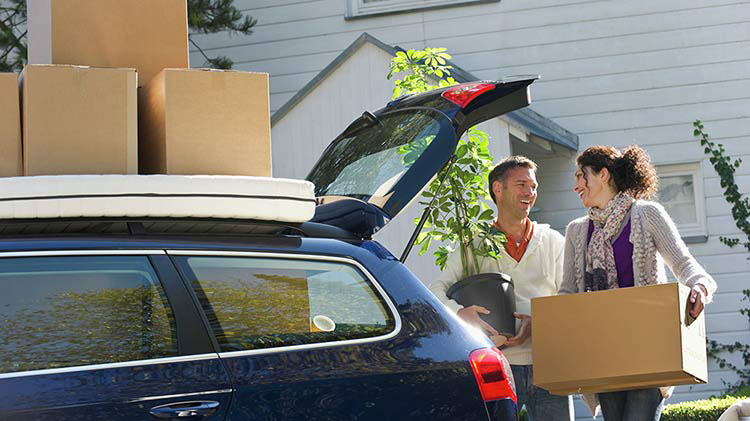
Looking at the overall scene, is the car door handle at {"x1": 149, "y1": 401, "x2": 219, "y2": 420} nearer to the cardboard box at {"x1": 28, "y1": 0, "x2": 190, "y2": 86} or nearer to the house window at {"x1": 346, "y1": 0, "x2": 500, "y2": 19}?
the cardboard box at {"x1": 28, "y1": 0, "x2": 190, "y2": 86}

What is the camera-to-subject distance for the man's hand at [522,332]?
17.6ft

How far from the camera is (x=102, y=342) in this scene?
3.51 m

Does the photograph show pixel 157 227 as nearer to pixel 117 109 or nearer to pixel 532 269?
pixel 117 109

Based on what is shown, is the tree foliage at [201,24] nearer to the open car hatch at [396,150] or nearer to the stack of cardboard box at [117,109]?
the open car hatch at [396,150]

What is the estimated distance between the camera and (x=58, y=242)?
141 inches

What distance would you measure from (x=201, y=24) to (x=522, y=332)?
7418 mm

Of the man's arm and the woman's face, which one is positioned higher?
the woman's face

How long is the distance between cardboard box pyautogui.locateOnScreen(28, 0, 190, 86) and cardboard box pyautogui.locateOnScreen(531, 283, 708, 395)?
1933mm

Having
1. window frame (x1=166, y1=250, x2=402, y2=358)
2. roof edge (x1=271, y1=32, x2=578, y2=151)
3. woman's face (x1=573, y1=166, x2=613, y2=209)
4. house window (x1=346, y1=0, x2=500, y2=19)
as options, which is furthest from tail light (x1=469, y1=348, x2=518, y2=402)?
house window (x1=346, y1=0, x2=500, y2=19)

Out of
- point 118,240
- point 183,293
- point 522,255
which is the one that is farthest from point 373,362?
point 522,255

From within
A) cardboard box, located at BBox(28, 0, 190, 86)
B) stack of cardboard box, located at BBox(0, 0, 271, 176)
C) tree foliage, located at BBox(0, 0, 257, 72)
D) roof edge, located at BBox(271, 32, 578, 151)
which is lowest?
stack of cardboard box, located at BBox(0, 0, 271, 176)

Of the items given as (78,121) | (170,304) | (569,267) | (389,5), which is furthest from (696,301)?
(389,5)

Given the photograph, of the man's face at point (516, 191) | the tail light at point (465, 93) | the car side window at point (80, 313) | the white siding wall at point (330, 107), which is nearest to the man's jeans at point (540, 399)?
the man's face at point (516, 191)

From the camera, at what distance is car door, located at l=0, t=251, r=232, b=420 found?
3.34m
